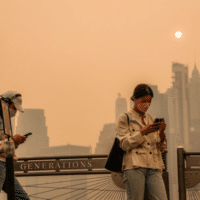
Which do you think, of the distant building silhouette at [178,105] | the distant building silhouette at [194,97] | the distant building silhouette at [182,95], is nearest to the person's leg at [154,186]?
the distant building silhouette at [182,95]

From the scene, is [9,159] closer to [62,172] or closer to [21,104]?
[21,104]

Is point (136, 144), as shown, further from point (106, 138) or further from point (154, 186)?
point (106, 138)

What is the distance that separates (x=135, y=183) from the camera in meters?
2.87

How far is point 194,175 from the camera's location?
4938 mm

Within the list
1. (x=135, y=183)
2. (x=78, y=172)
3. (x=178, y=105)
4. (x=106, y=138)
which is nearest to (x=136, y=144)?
(x=135, y=183)

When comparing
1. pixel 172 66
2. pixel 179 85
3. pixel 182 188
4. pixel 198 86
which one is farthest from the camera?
pixel 198 86

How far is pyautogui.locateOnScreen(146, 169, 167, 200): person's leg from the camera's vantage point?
288 cm

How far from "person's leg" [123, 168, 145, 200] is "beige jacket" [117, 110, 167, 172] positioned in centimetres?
5

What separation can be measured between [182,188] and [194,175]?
0.27 metres

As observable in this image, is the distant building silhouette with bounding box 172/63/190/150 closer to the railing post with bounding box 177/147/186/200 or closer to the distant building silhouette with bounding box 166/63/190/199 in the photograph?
the distant building silhouette with bounding box 166/63/190/199

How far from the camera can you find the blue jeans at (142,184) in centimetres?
286

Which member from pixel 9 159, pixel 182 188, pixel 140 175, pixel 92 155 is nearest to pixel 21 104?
pixel 9 159

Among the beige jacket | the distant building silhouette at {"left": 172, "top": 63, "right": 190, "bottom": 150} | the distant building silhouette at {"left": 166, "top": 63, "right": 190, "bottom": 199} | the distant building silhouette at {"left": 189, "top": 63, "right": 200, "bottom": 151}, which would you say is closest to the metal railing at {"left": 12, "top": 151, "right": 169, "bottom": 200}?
the beige jacket

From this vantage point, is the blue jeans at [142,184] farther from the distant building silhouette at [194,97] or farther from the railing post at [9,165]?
the distant building silhouette at [194,97]
